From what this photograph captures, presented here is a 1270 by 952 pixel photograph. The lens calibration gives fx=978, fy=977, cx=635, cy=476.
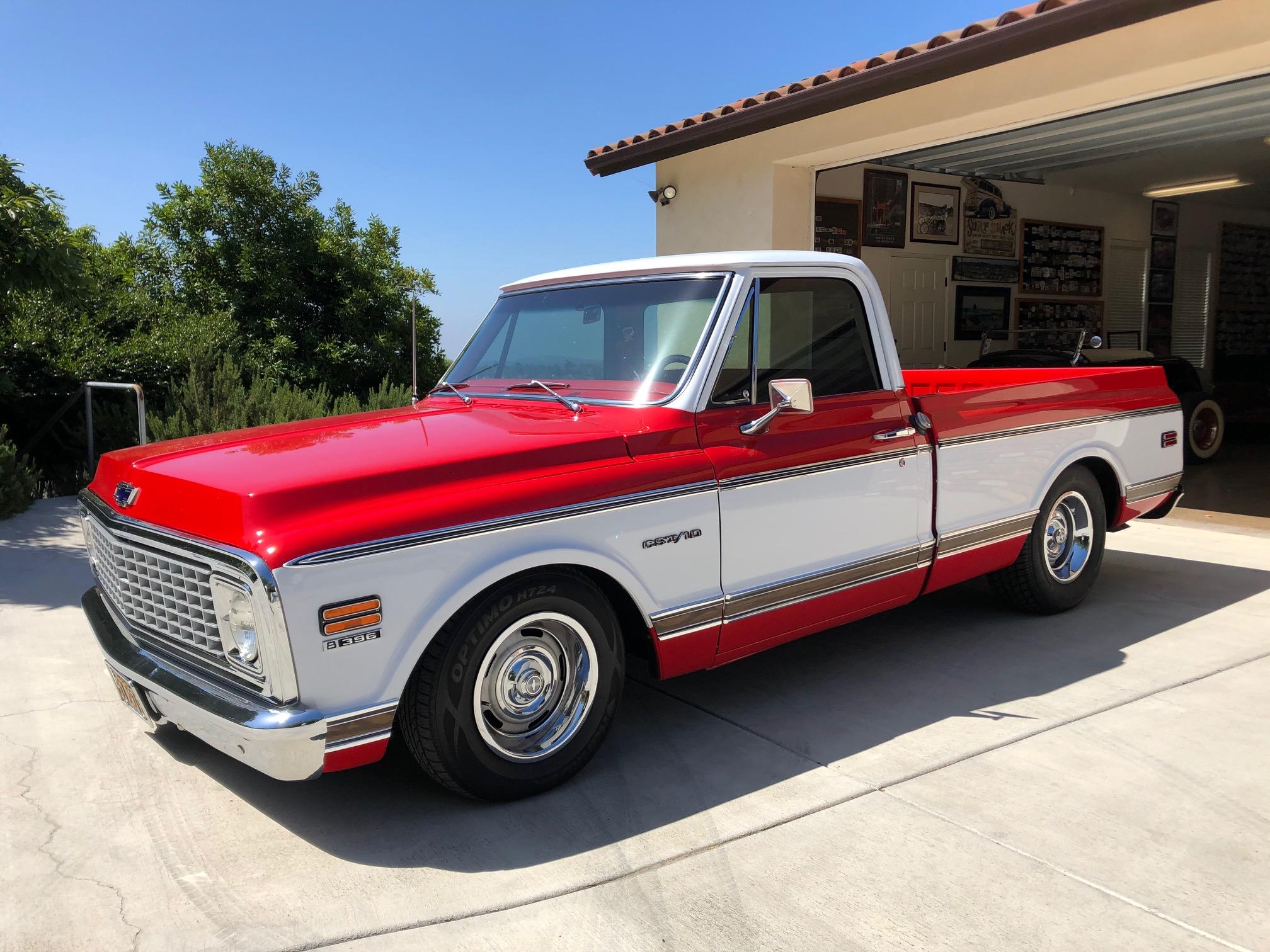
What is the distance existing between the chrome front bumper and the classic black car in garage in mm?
9716

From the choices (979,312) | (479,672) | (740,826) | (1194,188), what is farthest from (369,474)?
(1194,188)

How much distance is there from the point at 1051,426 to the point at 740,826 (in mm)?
2934

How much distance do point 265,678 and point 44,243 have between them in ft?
25.3

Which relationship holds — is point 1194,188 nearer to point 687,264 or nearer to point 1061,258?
point 1061,258

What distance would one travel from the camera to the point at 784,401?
360cm

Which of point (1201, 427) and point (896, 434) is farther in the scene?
point (1201, 427)

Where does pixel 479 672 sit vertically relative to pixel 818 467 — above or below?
below

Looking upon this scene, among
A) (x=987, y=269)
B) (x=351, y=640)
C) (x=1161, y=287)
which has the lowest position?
(x=351, y=640)

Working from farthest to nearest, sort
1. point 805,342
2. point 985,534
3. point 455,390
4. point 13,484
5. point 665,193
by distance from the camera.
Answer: point 665,193 → point 13,484 → point 985,534 → point 455,390 → point 805,342

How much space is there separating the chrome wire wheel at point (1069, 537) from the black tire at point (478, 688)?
2975 millimetres

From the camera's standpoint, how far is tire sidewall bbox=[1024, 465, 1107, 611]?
5090 millimetres

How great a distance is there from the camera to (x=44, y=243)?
8.65m

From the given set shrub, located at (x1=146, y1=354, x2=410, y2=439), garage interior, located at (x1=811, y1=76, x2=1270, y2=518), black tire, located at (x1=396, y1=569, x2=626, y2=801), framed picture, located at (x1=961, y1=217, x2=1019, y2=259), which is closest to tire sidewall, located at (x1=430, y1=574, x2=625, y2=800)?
black tire, located at (x1=396, y1=569, x2=626, y2=801)

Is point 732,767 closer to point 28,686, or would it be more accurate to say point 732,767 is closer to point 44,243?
point 28,686
